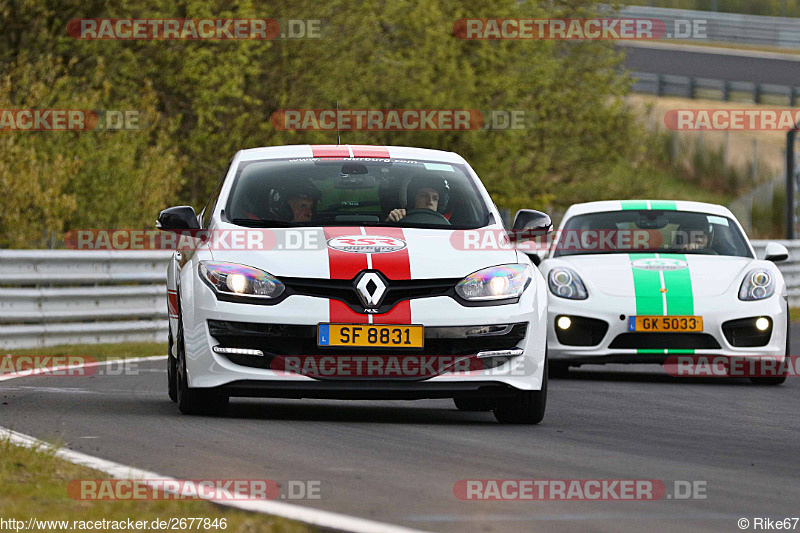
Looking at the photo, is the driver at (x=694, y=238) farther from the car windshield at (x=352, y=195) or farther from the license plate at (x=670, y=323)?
the car windshield at (x=352, y=195)

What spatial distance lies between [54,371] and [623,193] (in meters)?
27.3

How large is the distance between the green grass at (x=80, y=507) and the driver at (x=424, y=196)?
3.14 m

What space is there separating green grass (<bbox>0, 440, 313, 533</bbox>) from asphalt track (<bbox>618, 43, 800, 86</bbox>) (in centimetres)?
5460

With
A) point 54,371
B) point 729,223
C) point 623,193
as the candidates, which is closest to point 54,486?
point 54,371

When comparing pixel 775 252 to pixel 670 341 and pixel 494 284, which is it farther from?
pixel 494 284

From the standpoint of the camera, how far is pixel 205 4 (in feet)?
84.4

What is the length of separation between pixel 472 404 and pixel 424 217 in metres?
1.23

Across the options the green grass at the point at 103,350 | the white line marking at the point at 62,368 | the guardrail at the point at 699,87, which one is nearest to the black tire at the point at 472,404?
the white line marking at the point at 62,368

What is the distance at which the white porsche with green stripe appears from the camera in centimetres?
1212
